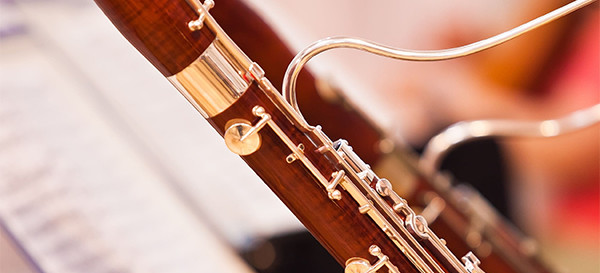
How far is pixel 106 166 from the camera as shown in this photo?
0.71 meters

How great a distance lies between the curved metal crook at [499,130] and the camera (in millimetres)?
1073

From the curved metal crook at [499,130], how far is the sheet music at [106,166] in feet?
1.29

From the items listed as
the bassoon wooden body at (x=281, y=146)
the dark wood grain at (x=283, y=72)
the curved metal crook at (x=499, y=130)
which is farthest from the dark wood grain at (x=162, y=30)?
the curved metal crook at (x=499, y=130)

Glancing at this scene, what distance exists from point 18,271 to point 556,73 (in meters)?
1.43

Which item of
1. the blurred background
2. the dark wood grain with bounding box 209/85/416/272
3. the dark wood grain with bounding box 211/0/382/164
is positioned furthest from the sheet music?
the dark wood grain with bounding box 209/85/416/272

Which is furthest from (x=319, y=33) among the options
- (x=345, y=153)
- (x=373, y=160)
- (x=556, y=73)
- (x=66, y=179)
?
(x=345, y=153)

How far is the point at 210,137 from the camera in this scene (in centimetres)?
83

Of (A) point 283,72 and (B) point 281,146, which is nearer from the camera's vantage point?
(B) point 281,146

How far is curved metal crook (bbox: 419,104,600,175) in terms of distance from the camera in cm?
107

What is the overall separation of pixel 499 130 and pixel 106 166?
79 centimetres

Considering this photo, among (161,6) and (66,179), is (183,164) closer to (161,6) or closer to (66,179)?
(66,179)

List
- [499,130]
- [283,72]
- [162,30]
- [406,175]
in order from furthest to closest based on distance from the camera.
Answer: [499,130], [406,175], [283,72], [162,30]

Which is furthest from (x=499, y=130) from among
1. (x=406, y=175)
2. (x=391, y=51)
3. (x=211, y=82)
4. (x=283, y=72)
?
(x=211, y=82)

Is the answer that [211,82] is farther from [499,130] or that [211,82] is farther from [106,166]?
[499,130]
